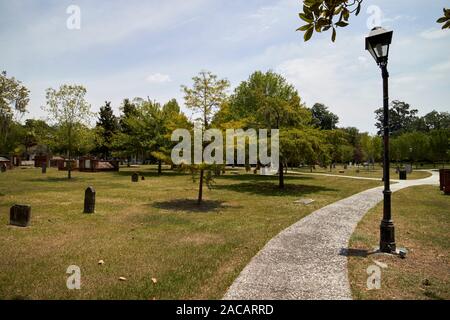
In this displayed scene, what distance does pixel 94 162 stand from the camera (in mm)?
41938

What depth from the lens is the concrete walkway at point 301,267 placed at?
199 inches

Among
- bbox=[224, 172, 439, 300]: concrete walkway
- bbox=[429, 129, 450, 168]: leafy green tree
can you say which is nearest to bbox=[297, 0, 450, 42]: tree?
bbox=[224, 172, 439, 300]: concrete walkway

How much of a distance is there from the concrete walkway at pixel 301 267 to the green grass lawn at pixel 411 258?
31 cm

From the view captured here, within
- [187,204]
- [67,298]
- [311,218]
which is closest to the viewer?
[67,298]

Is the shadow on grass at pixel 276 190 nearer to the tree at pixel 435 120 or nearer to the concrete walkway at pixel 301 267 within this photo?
the concrete walkway at pixel 301 267

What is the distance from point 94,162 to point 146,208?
3171cm

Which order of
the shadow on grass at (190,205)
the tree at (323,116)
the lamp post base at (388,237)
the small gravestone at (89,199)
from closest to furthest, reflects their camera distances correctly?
the lamp post base at (388,237) < the small gravestone at (89,199) < the shadow on grass at (190,205) < the tree at (323,116)

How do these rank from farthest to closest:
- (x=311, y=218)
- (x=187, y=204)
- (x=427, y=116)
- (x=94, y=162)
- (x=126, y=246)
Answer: (x=427, y=116) < (x=94, y=162) < (x=187, y=204) < (x=311, y=218) < (x=126, y=246)

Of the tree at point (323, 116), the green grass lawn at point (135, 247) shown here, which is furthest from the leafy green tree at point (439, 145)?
the green grass lawn at point (135, 247)

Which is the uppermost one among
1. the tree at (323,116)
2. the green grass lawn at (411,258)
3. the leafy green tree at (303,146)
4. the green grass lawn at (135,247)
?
the tree at (323,116)

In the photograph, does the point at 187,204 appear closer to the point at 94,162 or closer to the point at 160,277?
the point at 160,277

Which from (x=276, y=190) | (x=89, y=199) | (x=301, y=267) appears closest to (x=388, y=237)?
(x=301, y=267)

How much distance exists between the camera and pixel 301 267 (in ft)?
20.5
